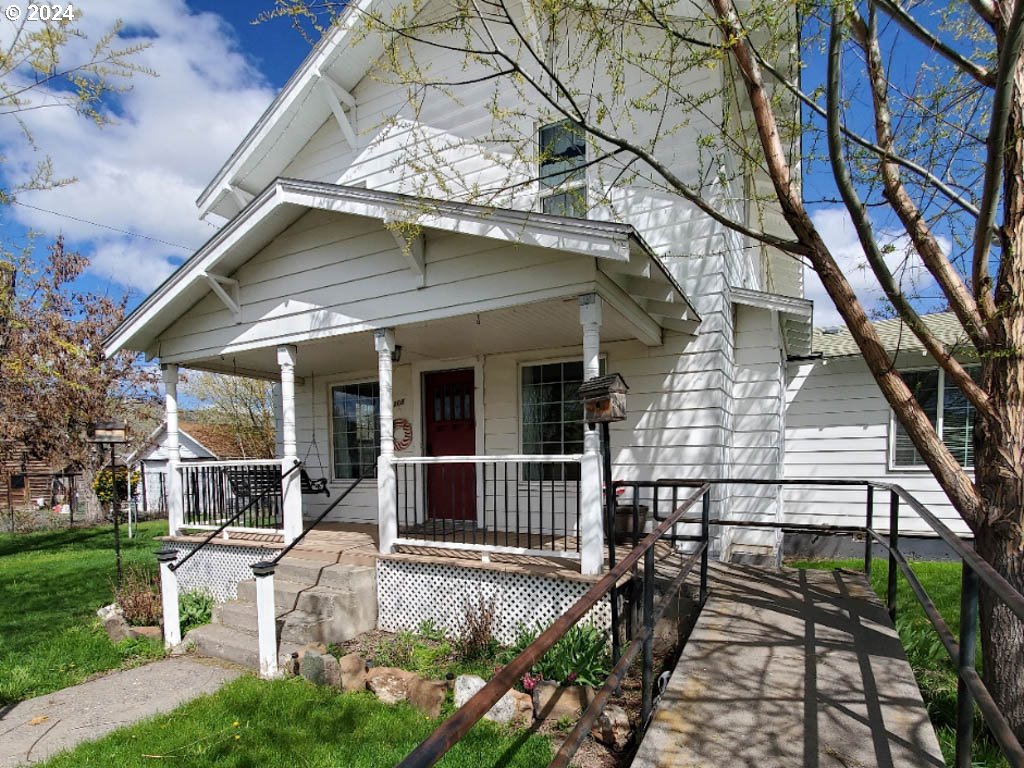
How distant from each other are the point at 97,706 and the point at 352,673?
1.97 meters

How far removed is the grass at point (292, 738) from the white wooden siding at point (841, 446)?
6.92 meters

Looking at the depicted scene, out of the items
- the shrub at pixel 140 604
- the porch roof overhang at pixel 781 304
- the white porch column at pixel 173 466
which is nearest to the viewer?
the shrub at pixel 140 604

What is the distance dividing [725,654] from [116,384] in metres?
17.7

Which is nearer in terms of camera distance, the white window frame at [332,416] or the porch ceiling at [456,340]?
the porch ceiling at [456,340]

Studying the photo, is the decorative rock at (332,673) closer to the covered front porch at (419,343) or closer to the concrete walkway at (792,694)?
the covered front porch at (419,343)

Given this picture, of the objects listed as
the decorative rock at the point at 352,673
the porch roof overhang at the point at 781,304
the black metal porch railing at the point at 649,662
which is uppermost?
the porch roof overhang at the point at 781,304

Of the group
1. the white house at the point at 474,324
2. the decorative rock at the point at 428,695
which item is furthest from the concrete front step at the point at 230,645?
the decorative rock at the point at 428,695

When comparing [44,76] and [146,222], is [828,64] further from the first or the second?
[146,222]

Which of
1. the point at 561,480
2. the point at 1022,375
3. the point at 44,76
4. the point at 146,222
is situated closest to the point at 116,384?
the point at 146,222

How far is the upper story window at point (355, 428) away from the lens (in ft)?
27.9

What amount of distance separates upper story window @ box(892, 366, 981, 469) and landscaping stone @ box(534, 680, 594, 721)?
21.3ft

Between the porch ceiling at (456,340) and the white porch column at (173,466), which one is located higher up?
the porch ceiling at (456,340)

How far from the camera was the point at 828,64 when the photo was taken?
316cm

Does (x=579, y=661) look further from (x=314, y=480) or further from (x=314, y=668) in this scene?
(x=314, y=480)
